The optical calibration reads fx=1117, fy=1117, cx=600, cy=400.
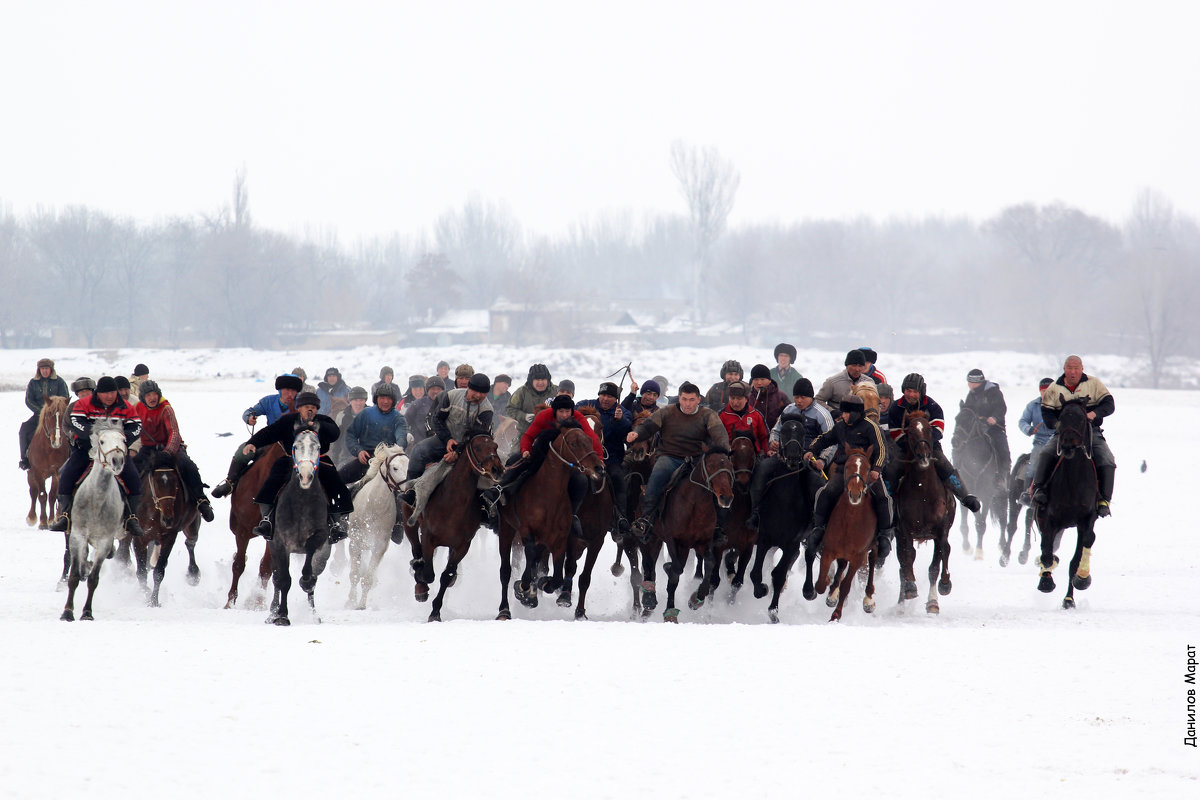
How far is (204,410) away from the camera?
121 feet

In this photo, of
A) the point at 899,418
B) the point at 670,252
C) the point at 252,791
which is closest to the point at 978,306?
the point at 670,252

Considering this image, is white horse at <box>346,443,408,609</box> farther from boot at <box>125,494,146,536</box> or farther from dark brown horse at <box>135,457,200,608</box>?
boot at <box>125,494,146,536</box>

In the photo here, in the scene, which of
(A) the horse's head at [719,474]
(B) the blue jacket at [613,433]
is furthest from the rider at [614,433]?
(A) the horse's head at [719,474]

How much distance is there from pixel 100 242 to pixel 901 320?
7529 cm

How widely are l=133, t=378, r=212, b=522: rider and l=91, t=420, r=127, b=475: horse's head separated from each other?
1.74 m

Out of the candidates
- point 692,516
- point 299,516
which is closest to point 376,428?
point 299,516

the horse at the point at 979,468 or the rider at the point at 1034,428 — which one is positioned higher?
the rider at the point at 1034,428

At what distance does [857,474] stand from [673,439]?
6.52ft

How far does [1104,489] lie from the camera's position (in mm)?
12594

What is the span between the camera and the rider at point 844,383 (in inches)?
508

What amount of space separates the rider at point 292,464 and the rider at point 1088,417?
7.75 m

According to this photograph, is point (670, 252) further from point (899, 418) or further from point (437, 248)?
point (899, 418)

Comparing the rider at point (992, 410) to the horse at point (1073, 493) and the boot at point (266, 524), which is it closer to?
the horse at point (1073, 493)

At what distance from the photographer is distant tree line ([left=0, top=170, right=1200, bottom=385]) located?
92.0 meters
